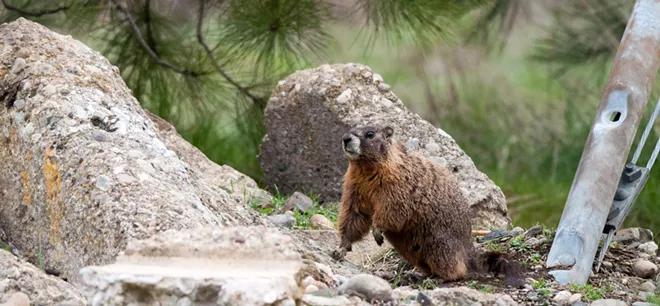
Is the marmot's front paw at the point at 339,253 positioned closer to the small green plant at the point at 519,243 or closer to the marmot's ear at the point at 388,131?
the marmot's ear at the point at 388,131

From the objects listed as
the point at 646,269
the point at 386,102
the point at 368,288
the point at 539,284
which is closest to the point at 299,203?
the point at 386,102

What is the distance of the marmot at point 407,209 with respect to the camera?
455cm

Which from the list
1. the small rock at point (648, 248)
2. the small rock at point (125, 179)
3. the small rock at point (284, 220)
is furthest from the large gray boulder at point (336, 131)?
the small rock at point (125, 179)

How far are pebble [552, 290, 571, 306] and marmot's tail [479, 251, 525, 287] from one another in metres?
0.23

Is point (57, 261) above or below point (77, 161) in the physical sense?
below

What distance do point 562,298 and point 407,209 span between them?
886mm

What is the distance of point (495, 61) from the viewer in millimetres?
10789

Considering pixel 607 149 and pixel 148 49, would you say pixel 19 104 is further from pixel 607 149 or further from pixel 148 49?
pixel 607 149

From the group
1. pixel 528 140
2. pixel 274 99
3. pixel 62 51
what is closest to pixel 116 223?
pixel 62 51

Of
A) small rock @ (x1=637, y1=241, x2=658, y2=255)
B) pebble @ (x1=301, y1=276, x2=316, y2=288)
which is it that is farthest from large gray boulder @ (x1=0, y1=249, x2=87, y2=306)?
small rock @ (x1=637, y1=241, x2=658, y2=255)

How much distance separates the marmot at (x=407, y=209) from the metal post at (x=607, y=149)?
34 centimetres

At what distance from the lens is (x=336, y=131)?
18.4 feet

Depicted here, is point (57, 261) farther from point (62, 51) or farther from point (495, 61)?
point (495, 61)

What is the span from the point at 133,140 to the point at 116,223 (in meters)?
0.59
